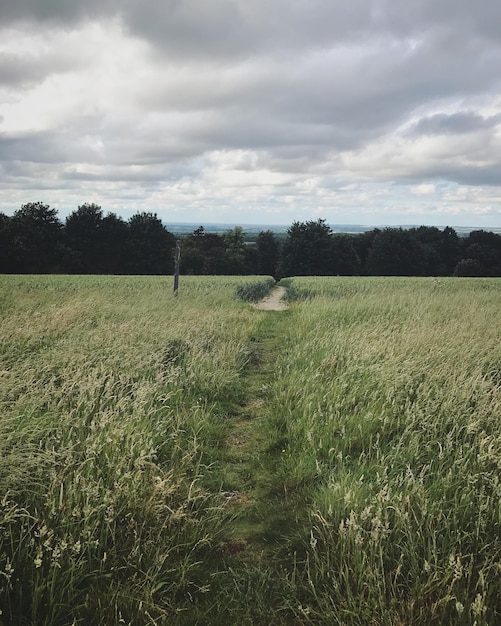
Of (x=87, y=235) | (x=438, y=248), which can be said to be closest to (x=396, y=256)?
(x=438, y=248)

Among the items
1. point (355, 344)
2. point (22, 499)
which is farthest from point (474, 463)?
point (355, 344)

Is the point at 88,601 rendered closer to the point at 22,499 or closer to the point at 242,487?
the point at 22,499

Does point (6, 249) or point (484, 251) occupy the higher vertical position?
point (484, 251)

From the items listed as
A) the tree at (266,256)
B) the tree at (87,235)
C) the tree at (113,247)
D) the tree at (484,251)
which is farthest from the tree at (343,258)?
the tree at (87,235)

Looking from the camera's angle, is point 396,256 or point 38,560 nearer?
point 38,560

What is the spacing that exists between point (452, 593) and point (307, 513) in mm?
1312

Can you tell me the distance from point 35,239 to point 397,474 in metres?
60.0

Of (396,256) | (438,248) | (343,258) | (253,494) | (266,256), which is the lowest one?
(253,494)

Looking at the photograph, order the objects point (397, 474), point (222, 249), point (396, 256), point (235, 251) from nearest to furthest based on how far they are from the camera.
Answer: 1. point (397, 474)
2. point (396, 256)
3. point (235, 251)
4. point (222, 249)

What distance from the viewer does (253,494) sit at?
4.49 meters

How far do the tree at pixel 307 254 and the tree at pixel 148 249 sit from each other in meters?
18.1

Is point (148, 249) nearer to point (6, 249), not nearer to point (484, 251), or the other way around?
point (6, 249)

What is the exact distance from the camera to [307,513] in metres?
4.00

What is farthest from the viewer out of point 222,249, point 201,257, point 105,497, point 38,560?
point 222,249
